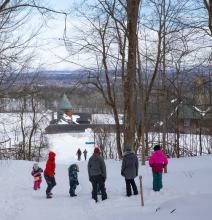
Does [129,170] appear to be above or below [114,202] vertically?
above

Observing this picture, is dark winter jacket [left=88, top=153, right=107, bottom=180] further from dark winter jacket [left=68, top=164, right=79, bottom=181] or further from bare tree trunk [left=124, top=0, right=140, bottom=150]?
bare tree trunk [left=124, top=0, right=140, bottom=150]

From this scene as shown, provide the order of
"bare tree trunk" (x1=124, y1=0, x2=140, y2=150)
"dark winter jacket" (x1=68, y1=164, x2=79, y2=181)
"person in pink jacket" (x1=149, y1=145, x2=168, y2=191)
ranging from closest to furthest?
"person in pink jacket" (x1=149, y1=145, x2=168, y2=191) → "dark winter jacket" (x1=68, y1=164, x2=79, y2=181) → "bare tree trunk" (x1=124, y1=0, x2=140, y2=150)

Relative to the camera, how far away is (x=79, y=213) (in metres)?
6.14

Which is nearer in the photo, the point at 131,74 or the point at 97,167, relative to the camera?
the point at 97,167

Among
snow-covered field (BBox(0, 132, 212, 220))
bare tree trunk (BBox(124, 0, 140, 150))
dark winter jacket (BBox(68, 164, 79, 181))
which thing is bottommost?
snow-covered field (BBox(0, 132, 212, 220))

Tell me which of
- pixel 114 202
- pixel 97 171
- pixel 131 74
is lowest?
pixel 114 202

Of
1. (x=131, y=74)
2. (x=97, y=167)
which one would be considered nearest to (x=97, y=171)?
(x=97, y=167)

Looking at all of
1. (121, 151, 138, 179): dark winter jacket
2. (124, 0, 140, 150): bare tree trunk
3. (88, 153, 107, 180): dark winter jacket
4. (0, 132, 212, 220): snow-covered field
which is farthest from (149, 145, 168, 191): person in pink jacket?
(124, 0, 140, 150): bare tree trunk

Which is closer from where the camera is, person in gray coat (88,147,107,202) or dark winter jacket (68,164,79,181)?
person in gray coat (88,147,107,202)

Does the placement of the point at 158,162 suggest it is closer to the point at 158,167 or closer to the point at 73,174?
the point at 158,167

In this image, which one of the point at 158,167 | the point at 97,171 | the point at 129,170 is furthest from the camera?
the point at 158,167

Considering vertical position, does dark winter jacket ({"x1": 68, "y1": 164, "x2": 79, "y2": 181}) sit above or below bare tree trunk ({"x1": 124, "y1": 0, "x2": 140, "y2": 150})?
below

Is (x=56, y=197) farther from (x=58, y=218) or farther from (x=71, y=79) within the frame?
(x=71, y=79)

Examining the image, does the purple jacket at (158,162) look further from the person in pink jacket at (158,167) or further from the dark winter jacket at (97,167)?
the dark winter jacket at (97,167)
